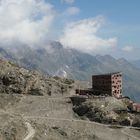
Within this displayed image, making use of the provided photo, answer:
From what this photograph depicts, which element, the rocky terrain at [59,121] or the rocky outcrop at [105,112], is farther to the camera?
the rocky outcrop at [105,112]

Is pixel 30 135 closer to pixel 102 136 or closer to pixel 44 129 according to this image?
pixel 44 129

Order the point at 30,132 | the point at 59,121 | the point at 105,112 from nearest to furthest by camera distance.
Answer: the point at 30,132 < the point at 59,121 < the point at 105,112

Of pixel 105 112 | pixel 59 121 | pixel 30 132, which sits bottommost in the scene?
pixel 30 132

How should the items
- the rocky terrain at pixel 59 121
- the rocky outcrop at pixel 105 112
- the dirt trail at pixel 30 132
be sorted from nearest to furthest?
the dirt trail at pixel 30 132
the rocky terrain at pixel 59 121
the rocky outcrop at pixel 105 112

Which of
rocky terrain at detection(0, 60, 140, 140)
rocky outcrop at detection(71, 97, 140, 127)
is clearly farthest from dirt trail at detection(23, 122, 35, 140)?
rocky outcrop at detection(71, 97, 140, 127)

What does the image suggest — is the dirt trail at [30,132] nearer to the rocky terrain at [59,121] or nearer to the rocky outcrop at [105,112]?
the rocky terrain at [59,121]

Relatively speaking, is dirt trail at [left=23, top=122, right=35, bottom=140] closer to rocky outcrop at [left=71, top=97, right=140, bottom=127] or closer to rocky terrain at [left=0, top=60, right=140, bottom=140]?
rocky terrain at [left=0, top=60, right=140, bottom=140]

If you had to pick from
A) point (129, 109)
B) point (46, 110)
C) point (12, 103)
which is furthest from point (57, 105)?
point (129, 109)

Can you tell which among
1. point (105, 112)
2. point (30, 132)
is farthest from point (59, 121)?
point (105, 112)

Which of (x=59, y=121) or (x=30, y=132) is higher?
(x=59, y=121)

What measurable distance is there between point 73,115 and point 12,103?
94.4ft

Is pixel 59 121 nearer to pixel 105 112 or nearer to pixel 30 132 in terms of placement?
pixel 30 132

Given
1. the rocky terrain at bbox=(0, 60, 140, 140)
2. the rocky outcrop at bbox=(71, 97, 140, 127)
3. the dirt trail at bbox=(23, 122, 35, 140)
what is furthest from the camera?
the rocky outcrop at bbox=(71, 97, 140, 127)

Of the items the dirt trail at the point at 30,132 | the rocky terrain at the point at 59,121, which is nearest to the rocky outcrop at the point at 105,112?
the rocky terrain at the point at 59,121
